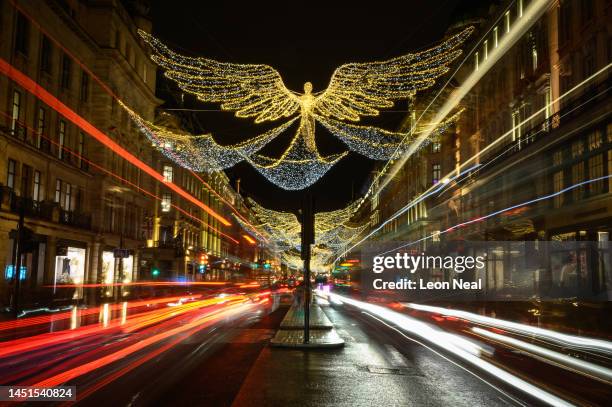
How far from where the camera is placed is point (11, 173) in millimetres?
31609

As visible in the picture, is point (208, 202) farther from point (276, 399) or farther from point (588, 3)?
point (276, 399)

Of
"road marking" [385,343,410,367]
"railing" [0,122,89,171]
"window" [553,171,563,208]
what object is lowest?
"road marking" [385,343,410,367]

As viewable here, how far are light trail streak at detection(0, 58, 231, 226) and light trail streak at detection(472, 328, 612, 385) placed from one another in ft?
85.7

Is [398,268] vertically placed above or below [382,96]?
below

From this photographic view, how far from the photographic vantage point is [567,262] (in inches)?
1143

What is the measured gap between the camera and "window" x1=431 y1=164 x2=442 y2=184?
5712cm

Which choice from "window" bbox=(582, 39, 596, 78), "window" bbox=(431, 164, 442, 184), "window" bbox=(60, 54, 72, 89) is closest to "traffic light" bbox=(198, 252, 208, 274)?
"window" bbox=(431, 164, 442, 184)

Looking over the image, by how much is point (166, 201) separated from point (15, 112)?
102 ft

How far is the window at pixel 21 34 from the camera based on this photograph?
32.0m

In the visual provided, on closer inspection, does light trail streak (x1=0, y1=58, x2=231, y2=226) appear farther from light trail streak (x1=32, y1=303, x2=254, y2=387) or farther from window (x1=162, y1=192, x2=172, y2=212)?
light trail streak (x1=32, y1=303, x2=254, y2=387)

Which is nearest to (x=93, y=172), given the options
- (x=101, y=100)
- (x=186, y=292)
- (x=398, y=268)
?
(x=101, y=100)

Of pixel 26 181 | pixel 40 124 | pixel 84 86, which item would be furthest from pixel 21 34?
pixel 84 86

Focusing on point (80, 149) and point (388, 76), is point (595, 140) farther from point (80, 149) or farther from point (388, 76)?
point (80, 149)

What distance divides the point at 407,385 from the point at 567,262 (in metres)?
22.1
